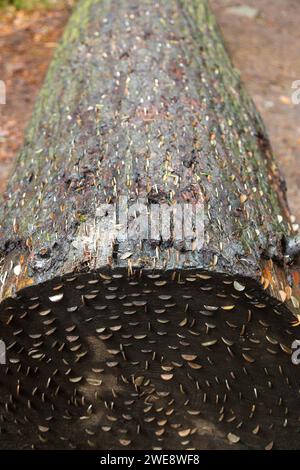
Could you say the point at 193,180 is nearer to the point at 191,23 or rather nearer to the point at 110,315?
the point at 110,315

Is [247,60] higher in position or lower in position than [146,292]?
lower

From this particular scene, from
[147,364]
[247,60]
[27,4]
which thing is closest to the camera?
[147,364]

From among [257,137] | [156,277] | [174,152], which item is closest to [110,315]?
[156,277]

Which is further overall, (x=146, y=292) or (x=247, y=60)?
(x=247, y=60)

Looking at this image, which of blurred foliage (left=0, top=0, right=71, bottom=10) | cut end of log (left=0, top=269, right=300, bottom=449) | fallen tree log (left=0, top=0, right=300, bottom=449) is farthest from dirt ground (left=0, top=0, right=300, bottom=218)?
cut end of log (left=0, top=269, right=300, bottom=449)

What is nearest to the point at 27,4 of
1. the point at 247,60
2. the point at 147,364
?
the point at 247,60

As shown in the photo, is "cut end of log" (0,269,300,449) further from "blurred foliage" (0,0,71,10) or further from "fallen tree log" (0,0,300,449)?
"blurred foliage" (0,0,71,10)

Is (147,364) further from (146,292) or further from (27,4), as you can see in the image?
(27,4)
